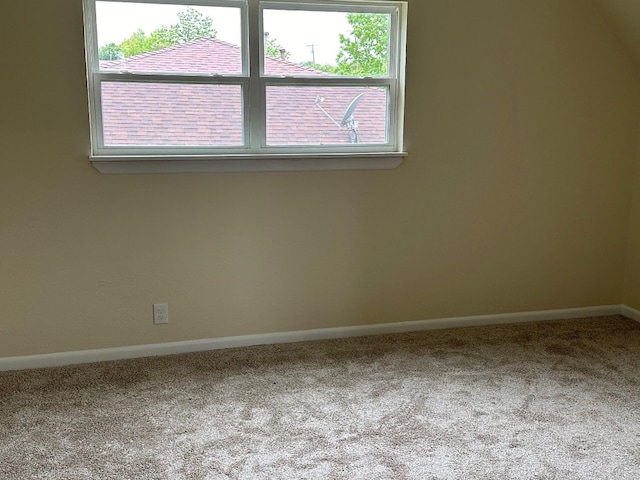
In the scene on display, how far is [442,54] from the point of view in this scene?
330 cm

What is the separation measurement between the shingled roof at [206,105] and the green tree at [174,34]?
0.10 ft

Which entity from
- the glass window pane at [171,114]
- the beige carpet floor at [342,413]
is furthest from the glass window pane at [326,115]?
the beige carpet floor at [342,413]

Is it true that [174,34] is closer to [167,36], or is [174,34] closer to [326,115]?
[167,36]

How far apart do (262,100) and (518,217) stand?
1.64m

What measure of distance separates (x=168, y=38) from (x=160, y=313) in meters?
1.38

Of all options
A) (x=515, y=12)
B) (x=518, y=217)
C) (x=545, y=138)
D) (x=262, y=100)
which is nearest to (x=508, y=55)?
(x=515, y=12)

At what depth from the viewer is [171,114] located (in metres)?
3.08

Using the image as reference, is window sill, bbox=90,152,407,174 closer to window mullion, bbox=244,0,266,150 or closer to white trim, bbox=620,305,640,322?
window mullion, bbox=244,0,266,150

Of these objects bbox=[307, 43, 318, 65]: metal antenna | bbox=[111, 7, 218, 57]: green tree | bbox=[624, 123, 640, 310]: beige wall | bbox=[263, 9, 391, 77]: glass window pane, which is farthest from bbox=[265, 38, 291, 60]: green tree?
bbox=[624, 123, 640, 310]: beige wall

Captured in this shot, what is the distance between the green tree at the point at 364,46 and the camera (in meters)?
3.27

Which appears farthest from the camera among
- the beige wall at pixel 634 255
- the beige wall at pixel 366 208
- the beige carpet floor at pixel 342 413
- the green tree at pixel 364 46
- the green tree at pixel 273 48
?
the beige wall at pixel 634 255

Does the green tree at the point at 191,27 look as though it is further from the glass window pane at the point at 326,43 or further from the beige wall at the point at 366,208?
the beige wall at the point at 366,208

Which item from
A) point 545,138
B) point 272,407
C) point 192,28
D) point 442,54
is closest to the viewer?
point 272,407

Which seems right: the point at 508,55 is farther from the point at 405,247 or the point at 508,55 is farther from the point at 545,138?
the point at 405,247
